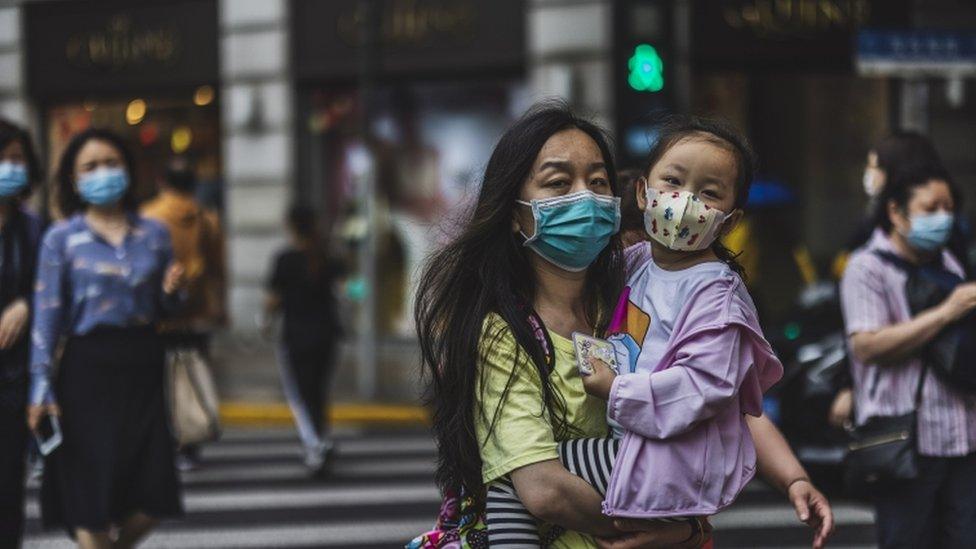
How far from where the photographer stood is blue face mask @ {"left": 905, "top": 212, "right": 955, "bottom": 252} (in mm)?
5145

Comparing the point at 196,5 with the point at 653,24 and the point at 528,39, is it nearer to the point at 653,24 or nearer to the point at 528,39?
the point at 528,39

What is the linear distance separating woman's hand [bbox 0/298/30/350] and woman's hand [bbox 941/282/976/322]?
11.2 feet

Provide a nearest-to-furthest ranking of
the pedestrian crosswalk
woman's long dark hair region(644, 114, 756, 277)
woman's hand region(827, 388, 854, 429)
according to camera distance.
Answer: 1. woman's long dark hair region(644, 114, 756, 277)
2. woman's hand region(827, 388, 854, 429)
3. the pedestrian crosswalk

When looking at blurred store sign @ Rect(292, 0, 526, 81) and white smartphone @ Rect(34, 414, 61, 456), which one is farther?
blurred store sign @ Rect(292, 0, 526, 81)

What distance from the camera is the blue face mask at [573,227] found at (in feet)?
10.7

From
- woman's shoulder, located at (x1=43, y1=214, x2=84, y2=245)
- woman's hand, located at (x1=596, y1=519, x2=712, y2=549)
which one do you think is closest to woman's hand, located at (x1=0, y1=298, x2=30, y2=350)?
woman's shoulder, located at (x1=43, y1=214, x2=84, y2=245)

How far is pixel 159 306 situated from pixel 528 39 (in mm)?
11703

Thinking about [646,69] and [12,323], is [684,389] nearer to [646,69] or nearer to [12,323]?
[12,323]

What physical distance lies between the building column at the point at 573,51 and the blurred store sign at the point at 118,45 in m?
4.69

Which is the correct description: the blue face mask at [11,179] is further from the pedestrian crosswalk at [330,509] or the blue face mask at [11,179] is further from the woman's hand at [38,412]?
the pedestrian crosswalk at [330,509]

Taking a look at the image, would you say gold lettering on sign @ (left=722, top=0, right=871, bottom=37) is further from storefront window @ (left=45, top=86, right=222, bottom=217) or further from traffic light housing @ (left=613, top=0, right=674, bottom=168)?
storefront window @ (left=45, top=86, right=222, bottom=217)

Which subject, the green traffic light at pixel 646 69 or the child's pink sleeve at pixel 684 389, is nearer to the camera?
the child's pink sleeve at pixel 684 389

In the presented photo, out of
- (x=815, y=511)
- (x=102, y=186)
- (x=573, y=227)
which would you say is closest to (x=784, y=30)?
(x=102, y=186)

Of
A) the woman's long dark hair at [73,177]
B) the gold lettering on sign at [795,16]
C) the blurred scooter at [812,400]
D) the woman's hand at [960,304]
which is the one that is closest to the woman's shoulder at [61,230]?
the woman's long dark hair at [73,177]
